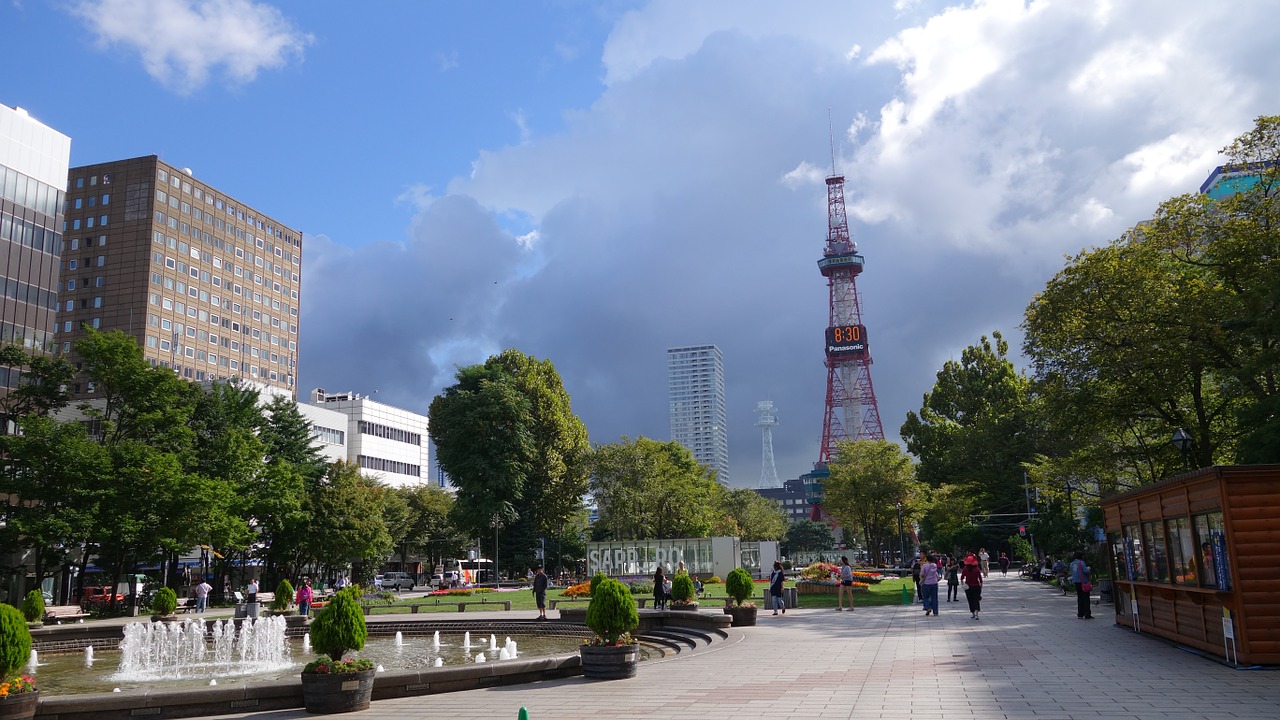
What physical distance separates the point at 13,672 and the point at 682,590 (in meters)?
16.3

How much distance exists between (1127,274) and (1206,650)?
18116mm

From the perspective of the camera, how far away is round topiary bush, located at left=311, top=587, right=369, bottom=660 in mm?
12172

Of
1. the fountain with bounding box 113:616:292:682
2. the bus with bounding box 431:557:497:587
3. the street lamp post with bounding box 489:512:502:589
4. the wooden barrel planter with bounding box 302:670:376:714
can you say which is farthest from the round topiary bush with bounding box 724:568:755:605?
the bus with bounding box 431:557:497:587

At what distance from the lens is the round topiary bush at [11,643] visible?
36.9ft

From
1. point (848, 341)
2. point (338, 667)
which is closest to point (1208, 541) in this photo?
point (338, 667)

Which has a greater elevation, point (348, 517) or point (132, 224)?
point (132, 224)

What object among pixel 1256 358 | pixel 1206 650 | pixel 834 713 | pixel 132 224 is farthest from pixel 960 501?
pixel 132 224

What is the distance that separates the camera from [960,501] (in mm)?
62312

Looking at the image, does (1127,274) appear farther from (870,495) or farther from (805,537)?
(805,537)

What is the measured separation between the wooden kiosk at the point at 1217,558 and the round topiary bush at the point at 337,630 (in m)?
12.5

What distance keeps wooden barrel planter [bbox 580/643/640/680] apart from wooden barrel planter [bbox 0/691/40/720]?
24.5 feet

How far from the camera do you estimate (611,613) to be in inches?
556

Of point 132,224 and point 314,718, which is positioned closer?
point 314,718

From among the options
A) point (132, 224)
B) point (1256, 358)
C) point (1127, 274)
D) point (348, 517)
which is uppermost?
point (132, 224)
